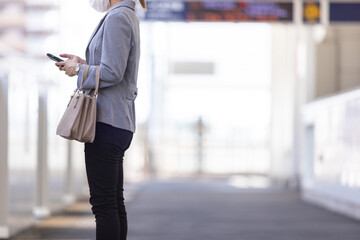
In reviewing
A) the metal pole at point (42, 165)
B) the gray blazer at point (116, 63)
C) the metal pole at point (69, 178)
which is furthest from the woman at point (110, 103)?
the metal pole at point (69, 178)

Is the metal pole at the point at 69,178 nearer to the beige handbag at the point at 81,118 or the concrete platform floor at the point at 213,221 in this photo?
the concrete platform floor at the point at 213,221

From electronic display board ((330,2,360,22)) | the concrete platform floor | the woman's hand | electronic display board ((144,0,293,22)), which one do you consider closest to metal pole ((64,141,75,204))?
the concrete platform floor

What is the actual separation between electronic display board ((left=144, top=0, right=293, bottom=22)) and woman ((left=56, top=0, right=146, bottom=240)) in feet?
30.0

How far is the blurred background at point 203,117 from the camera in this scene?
19.5ft

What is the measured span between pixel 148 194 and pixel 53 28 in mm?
3100

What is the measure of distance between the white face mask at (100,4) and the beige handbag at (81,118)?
326 millimetres

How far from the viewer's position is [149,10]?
12461 millimetres

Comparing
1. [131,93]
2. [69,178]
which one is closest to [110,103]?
[131,93]

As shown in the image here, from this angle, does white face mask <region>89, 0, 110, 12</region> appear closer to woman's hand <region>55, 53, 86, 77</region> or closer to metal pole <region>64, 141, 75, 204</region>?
woman's hand <region>55, 53, 86, 77</region>

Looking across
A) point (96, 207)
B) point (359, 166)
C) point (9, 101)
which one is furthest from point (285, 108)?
point (96, 207)

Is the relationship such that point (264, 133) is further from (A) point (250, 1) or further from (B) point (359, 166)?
(B) point (359, 166)

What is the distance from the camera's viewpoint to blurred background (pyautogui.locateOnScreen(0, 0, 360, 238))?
5.94 meters

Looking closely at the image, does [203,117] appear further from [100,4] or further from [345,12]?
[100,4]

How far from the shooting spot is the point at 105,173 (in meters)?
3.03
